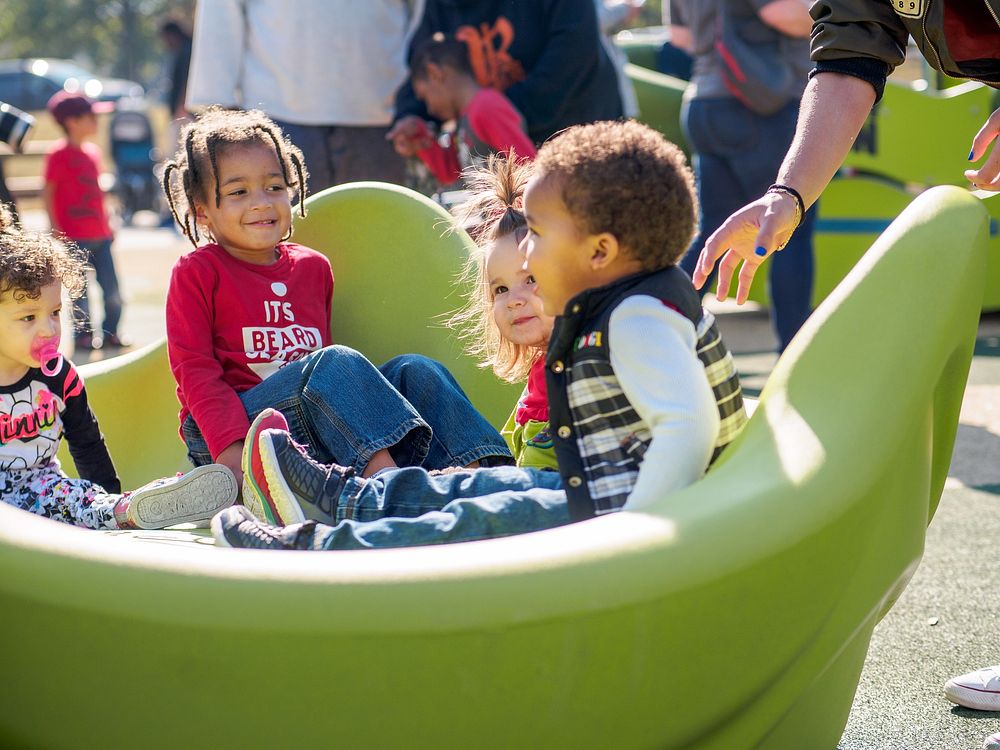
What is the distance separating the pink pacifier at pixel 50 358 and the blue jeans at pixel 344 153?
1455mm

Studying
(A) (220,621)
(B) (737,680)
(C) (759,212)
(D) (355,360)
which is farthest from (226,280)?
(B) (737,680)

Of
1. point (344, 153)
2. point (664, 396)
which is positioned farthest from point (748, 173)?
point (664, 396)

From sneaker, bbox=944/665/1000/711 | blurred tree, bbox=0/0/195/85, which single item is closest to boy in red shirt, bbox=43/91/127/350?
sneaker, bbox=944/665/1000/711

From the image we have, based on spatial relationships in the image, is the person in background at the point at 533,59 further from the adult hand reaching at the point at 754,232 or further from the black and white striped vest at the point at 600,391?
the black and white striped vest at the point at 600,391

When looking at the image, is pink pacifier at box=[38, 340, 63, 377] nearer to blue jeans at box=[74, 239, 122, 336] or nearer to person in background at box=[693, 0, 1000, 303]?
person in background at box=[693, 0, 1000, 303]

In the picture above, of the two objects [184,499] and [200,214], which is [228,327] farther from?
[184,499]

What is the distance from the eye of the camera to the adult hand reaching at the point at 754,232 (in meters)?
1.81

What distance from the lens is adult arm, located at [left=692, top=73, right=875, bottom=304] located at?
183 cm

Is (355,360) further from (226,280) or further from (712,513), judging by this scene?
(712,513)

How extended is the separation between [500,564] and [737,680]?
322 millimetres

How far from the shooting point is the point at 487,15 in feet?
12.6

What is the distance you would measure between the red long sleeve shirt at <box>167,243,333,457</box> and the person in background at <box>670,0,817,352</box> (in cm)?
165

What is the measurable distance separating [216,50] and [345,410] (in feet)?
6.28

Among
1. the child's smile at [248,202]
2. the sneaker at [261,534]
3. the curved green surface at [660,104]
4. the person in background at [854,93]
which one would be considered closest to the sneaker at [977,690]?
the person in background at [854,93]
